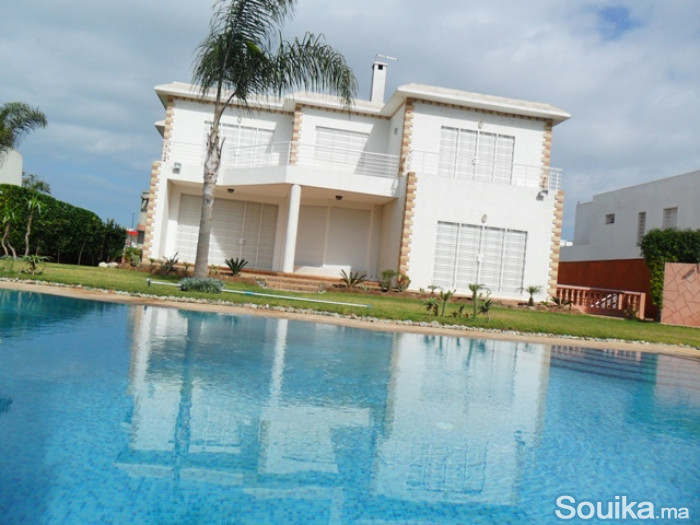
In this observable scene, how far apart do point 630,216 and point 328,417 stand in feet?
93.3

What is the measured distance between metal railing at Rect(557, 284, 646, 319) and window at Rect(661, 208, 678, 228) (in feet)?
21.6

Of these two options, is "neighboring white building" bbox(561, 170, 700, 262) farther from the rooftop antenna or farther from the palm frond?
the palm frond

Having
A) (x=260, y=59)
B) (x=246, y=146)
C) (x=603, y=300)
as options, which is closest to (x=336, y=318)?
(x=260, y=59)

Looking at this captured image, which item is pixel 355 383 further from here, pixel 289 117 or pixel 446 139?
pixel 289 117

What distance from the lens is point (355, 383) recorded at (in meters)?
7.26

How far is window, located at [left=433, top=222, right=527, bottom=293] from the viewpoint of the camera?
69.3 feet

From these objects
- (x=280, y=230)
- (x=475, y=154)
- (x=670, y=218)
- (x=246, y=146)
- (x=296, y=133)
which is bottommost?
(x=280, y=230)

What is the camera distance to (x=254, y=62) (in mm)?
15594

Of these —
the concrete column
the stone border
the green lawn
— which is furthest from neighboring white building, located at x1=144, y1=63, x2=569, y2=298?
the stone border

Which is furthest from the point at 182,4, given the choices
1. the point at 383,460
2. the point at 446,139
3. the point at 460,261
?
the point at 383,460

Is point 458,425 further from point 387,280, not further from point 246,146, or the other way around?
point 246,146

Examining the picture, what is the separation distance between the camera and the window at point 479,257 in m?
21.1

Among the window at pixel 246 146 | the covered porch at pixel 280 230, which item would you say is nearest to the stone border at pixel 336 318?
the covered porch at pixel 280 230

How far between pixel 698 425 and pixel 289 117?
20504 mm
